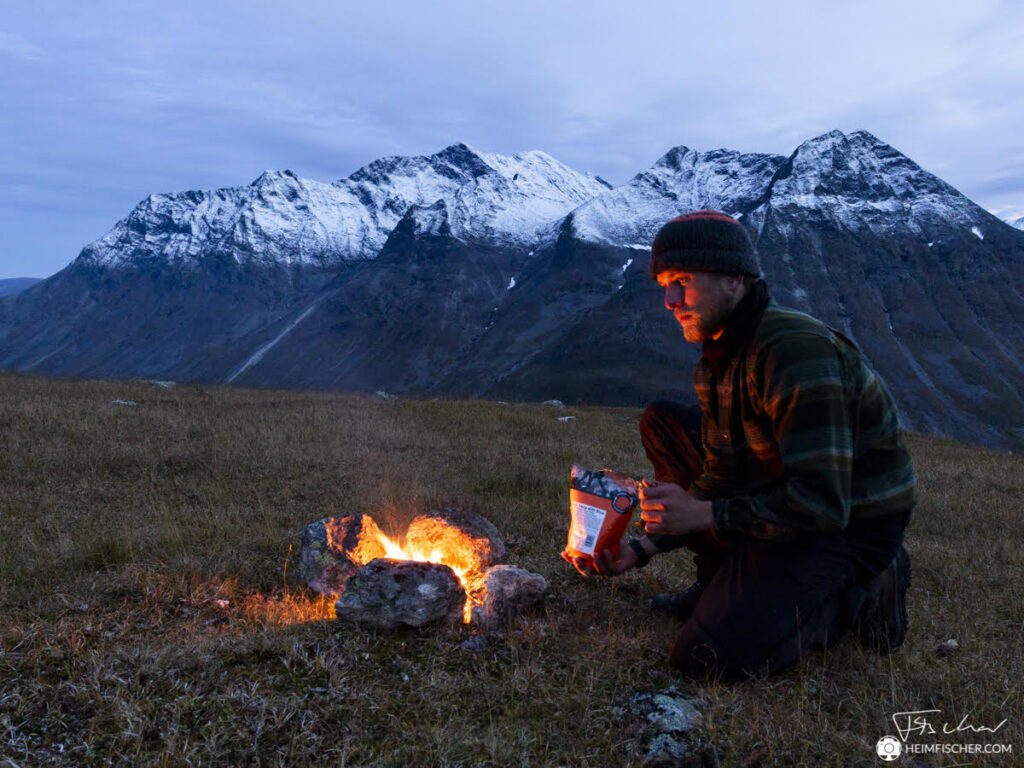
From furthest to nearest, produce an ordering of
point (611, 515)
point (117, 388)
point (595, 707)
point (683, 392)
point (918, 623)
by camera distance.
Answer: point (683, 392) → point (117, 388) → point (918, 623) → point (611, 515) → point (595, 707)

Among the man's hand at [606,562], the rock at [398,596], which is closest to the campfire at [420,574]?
the rock at [398,596]

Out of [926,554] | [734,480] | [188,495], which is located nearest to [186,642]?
[734,480]

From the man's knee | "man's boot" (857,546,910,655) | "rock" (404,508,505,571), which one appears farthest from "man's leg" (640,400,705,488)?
"rock" (404,508,505,571)

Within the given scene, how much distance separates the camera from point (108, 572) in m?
5.14

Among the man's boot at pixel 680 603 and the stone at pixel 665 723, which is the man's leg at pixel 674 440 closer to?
the man's boot at pixel 680 603

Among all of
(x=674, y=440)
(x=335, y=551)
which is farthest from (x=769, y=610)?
(x=335, y=551)

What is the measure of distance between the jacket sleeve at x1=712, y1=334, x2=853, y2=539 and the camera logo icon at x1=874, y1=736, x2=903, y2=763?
973mm

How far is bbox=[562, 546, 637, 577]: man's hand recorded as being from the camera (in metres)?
4.34

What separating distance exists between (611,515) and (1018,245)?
24072 cm

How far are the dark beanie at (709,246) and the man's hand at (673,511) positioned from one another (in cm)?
120

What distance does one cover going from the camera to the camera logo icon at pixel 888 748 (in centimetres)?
312

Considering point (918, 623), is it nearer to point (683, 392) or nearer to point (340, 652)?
point (340, 652)

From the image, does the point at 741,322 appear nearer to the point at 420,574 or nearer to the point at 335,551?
the point at 420,574

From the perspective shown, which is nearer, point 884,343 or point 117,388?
point 117,388
